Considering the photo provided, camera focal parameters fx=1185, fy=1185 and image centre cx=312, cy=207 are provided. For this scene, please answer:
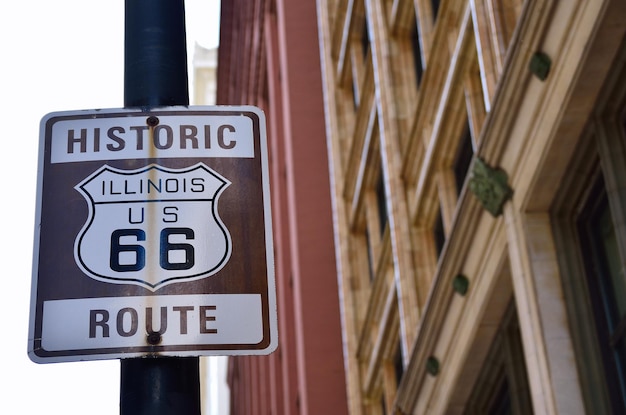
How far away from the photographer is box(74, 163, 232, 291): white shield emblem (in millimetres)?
4523

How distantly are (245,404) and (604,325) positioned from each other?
46.3 m

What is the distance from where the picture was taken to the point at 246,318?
14.8 ft

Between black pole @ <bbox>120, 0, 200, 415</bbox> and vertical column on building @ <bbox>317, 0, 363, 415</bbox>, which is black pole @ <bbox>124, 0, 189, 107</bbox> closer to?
black pole @ <bbox>120, 0, 200, 415</bbox>

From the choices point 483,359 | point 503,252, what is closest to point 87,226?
point 503,252

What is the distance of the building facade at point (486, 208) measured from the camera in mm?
12328

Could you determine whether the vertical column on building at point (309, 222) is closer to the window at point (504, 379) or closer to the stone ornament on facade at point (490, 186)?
the window at point (504, 379)

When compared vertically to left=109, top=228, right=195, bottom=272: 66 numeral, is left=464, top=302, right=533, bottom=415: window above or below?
above

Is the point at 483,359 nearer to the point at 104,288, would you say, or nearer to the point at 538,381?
the point at 538,381

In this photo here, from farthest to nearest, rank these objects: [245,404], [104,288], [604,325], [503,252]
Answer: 1. [245,404]
2. [503,252]
3. [604,325]
4. [104,288]

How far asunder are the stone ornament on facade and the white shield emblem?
969cm

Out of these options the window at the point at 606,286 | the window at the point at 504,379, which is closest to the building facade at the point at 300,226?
the window at the point at 504,379

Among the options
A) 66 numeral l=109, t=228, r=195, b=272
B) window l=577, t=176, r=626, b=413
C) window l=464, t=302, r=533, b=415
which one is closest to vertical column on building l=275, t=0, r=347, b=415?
window l=464, t=302, r=533, b=415

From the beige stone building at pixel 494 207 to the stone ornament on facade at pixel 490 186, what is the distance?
0.9 inches

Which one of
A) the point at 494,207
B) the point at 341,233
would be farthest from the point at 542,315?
the point at 341,233
